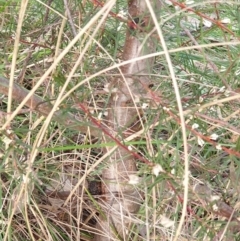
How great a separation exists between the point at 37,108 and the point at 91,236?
0.31 meters

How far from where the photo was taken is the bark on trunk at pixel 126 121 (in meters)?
0.66

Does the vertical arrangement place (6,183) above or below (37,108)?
below

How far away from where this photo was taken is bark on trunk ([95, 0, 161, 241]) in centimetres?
66

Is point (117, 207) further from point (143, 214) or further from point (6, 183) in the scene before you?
point (6, 183)

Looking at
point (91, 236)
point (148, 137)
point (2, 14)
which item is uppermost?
point (2, 14)

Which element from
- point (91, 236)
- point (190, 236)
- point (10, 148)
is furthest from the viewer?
point (91, 236)

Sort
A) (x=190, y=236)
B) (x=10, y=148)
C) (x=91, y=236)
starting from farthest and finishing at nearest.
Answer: (x=91, y=236) → (x=190, y=236) → (x=10, y=148)

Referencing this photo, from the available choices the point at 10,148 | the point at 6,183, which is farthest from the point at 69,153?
the point at 10,148

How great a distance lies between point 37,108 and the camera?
2.25 feet

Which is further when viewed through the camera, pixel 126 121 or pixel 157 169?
pixel 126 121

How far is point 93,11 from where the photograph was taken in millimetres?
719

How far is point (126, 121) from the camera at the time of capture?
76cm

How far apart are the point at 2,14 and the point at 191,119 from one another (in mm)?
429

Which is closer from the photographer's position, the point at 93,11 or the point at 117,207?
the point at 93,11
